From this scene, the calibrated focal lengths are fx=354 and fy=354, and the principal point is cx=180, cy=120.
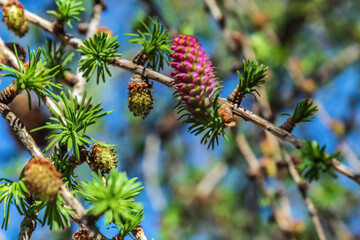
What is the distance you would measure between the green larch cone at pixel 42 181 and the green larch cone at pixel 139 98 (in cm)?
17

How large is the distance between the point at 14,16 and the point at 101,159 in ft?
1.16

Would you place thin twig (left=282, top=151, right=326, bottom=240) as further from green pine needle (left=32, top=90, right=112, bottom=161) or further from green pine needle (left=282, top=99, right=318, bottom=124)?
green pine needle (left=32, top=90, right=112, bottom=161)

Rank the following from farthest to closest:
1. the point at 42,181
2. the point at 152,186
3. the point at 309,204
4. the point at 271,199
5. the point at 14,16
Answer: the point at 152,186 < the point at 271,199 < the point at 309,204 < the point at 14,16 < the point at 42,181

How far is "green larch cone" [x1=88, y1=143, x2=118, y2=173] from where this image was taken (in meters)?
0.50

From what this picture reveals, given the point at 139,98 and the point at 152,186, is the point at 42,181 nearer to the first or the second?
the point at 139,98

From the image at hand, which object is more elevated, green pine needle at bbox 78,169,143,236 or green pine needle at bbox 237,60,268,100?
green pine needle at bbox 237,60,268,100

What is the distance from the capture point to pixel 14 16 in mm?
656

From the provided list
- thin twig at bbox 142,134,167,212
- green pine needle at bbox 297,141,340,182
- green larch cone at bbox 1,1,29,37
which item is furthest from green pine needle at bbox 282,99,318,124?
thin twig at bbox 142,134,167,212

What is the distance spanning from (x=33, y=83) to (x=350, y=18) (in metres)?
2.73

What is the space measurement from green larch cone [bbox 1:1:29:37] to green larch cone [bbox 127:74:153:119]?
28 centimetres

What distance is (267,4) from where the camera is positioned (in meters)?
2.95

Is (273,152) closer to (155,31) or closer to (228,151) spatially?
(228,151)

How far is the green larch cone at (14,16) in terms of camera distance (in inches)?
25.8

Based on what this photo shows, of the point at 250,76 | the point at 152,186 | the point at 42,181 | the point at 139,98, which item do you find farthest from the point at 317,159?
the point at 152,186
